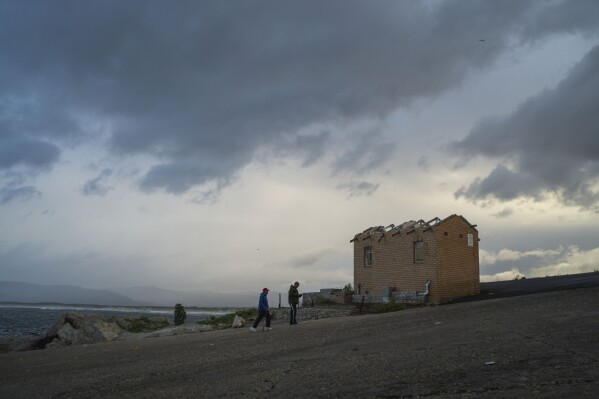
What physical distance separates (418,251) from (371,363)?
19.5 meters

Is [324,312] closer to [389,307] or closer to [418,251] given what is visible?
[389,307]

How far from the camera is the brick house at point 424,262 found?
2928cm

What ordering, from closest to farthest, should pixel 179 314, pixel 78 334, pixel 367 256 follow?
pixel 78 334, pixel 367 256, pixel 179 314

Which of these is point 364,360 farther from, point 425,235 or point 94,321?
point 94,321

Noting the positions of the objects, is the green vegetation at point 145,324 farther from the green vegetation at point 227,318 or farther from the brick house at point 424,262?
the brick house at point 424,262

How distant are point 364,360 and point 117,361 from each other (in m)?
8.77

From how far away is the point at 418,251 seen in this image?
3047cm

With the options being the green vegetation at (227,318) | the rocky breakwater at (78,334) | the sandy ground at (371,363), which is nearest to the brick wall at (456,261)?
the sandy ground at (371,363)

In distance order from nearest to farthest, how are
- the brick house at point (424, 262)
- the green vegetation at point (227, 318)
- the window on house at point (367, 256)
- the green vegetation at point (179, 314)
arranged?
the brick house at point (424, 262), the window on house at point (367, 256), the green vegetation at point (227, 318), the green vegetation at point (179, 314)

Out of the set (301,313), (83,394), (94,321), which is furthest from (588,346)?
(94,321)

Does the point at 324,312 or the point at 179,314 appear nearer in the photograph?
the point at 324,312

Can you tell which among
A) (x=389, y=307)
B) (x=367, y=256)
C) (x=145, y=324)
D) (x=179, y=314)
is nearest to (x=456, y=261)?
(x=389, y=307)

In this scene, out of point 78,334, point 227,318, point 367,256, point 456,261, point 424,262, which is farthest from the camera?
point 227,318

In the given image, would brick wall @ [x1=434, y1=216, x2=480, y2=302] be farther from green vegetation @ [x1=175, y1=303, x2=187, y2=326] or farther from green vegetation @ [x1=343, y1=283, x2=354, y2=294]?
green vegetation @ [x1=175, y1=303, x2=187, y2=326]
